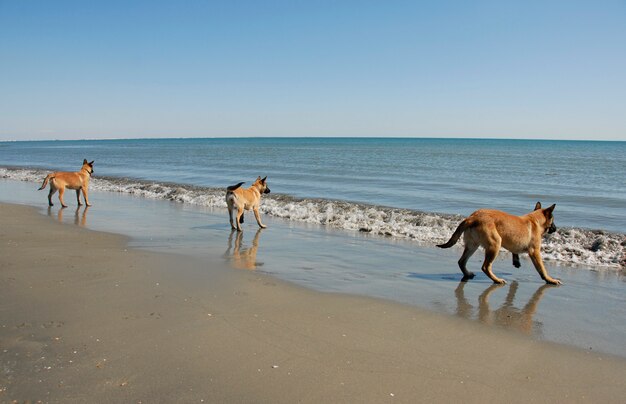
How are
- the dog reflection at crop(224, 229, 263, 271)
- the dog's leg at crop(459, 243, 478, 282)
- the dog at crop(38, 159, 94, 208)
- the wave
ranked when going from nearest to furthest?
the dog's leg at crop(459, 243, 478, 282) → the dog reflection at crop(224, 229, 263, 271) → the wave → the dog at crop(38, 159, 94, 208)

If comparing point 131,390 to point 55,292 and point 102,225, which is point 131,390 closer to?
point 55,292

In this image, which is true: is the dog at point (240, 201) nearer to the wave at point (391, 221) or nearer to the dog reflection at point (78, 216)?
the wave at point (391, 221)

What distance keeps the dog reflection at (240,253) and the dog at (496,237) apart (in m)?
3.48

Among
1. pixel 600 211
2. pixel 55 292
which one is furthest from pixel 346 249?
pixel 600 211

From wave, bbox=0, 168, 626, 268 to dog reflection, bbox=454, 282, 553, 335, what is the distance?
11.3 feet

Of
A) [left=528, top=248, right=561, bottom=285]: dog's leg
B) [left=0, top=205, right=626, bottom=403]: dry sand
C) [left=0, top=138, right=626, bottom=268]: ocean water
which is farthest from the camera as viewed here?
[left=0, top=138, right=626, bottom=268]: ocean water

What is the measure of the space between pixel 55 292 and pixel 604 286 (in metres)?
8.24

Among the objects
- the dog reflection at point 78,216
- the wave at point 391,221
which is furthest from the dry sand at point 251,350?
the wave at point 391,221

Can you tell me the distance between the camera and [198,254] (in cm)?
931

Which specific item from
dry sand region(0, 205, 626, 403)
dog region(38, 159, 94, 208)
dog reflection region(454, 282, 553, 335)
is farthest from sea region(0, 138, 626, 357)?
dry sand region(0, 205, 626, 403)

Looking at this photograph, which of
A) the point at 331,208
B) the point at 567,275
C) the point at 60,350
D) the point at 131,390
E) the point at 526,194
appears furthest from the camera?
the point at 526,194

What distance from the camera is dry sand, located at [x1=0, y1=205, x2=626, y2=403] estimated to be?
13.2 ft

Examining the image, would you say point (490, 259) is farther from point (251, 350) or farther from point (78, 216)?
point (78, 216)

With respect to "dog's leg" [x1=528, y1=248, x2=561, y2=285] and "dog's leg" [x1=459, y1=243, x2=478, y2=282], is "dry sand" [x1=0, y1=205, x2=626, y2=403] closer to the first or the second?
"dog's leg" [x1=459, y1=243, x2=478, y2=282]
